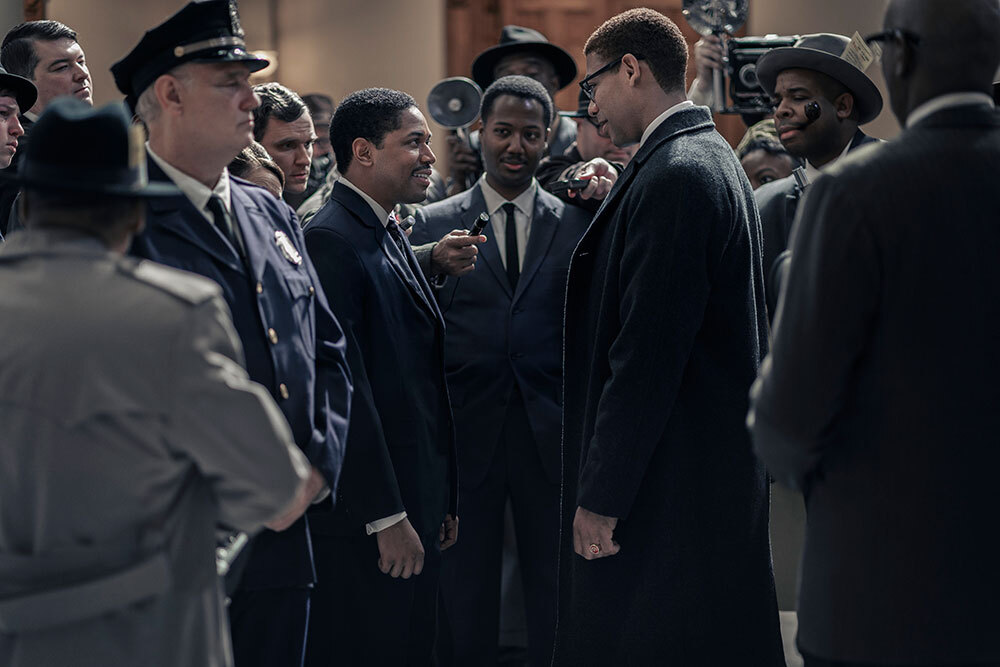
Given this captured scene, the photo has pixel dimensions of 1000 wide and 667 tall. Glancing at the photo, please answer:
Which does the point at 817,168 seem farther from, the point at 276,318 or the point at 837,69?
the point at 276,318

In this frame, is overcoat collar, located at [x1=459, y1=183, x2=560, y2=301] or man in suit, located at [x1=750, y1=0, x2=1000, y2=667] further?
overcoat collar, located at [x1=459, y1=183, x2=560, y2=301]

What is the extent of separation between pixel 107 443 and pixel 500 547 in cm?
189

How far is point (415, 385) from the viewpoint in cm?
259

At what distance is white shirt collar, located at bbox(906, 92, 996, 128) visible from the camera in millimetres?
1604

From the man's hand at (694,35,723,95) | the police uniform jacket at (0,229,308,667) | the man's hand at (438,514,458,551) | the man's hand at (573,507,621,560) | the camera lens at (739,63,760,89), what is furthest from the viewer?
the camera lens at (739,63,760,89)

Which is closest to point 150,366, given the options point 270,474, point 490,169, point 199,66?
point 270,474

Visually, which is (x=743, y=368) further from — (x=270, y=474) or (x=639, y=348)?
(x=270, y=474)

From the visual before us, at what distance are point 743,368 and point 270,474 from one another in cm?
113

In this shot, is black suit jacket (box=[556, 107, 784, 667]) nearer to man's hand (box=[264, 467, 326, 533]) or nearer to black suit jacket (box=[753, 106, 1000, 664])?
man's hand (box=[264, 467, 326, 533])

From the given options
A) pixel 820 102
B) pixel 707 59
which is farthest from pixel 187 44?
pixel 707 59

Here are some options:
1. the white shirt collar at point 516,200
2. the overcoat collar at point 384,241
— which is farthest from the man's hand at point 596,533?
the white shirt collar at point 516,200

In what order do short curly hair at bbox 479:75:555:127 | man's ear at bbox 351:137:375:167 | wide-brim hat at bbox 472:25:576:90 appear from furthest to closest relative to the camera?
wide-brim hat at bbox 472:25:576:90
short curly hair at bbox 479:75:555:127
man's ear at bbox 351:137:375:167

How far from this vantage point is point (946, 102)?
160 centimetres

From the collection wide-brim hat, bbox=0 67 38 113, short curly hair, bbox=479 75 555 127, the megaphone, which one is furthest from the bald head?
the megaphone
